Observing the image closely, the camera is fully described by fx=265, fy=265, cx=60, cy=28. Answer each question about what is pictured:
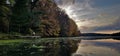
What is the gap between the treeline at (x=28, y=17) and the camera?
194ft

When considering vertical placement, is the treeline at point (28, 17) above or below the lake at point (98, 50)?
above

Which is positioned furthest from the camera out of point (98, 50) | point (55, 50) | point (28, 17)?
point (28, 17)

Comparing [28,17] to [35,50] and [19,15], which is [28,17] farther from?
[35,50]

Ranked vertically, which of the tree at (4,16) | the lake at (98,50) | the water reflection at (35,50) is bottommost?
the lake at (98,50)

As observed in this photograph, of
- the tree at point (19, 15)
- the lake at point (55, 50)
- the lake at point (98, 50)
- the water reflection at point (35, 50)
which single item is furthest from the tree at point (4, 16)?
the lake at point (98, 50)

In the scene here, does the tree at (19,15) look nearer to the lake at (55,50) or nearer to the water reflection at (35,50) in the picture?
the lake at (55,50)

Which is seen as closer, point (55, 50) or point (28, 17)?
point (55, 50)

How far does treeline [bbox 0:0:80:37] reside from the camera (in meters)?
59.1

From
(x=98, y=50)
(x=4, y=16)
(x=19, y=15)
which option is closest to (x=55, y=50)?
(x=98, y=50)

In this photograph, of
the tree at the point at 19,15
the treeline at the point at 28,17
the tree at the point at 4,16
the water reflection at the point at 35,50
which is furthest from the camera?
the tree at the point at 19,15

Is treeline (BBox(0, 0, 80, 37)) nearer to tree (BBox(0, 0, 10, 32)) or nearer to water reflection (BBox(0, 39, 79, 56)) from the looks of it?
tree (BBox(0, 0, 10, 32))

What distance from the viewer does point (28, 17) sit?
69.3 metres

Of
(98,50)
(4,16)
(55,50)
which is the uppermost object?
(4,16)

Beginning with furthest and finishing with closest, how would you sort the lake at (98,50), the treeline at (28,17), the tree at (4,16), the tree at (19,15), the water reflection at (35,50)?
1. the tree at (19,15)
2. the treeline at (28,17)
3. the tree at (4,16)
4. the lake at (98,50)
5. the water reflection at (35,50)
